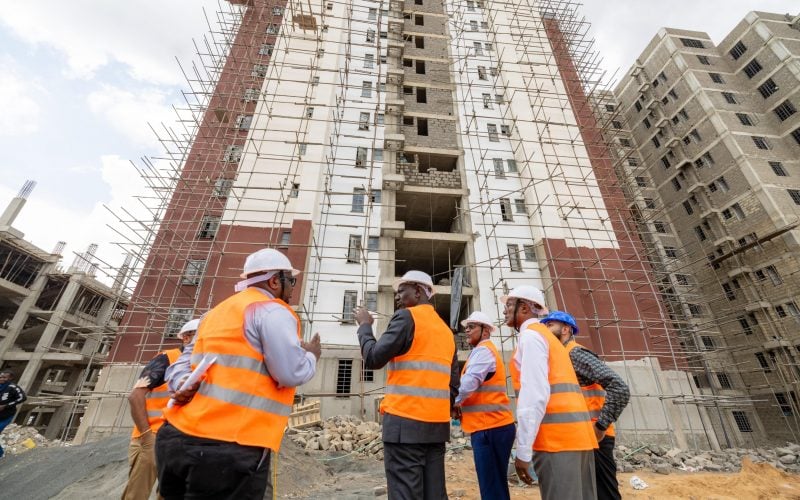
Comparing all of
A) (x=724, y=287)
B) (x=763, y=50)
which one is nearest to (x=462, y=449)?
(x=724, y=287)

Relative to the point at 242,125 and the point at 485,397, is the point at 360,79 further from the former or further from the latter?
the point at 485,397

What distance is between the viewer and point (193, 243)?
48.8 ft

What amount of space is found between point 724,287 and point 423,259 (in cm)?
2013

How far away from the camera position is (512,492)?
5801 mm

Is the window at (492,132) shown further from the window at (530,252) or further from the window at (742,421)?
→ the window at (742,421)

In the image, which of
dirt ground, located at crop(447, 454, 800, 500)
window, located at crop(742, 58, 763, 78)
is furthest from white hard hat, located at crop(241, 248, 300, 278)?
window, located at crop(742, 58, 763, 78)

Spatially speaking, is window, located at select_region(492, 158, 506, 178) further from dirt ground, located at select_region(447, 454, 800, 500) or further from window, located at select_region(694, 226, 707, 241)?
window, located at select_region(694, 226, 707, 241)

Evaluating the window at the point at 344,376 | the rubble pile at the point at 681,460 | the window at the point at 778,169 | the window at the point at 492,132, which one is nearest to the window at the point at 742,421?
the rubble pile at the point at 681,460

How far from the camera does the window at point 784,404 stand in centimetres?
1908

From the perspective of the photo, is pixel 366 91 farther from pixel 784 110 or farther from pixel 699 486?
pixel 784 110

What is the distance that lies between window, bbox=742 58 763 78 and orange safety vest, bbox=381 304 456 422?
37734 mm

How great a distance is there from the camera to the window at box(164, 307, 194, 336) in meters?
12.7

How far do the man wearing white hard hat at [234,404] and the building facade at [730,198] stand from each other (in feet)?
62.6

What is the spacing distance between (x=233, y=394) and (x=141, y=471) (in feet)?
9.57
